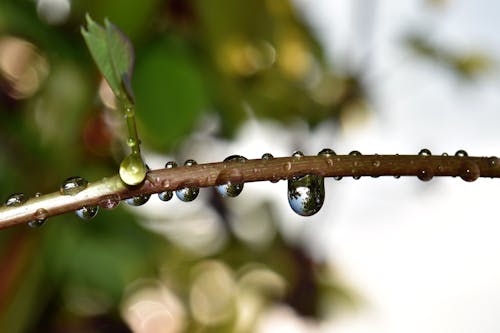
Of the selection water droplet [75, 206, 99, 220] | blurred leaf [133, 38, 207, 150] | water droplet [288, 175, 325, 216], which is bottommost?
water droplet [75, 206, 99, 220]

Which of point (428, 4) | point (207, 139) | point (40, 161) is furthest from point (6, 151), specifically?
point (428, 4)

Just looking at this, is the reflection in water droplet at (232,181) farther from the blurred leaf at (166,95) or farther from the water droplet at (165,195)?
the blurred leaf at (166,95)

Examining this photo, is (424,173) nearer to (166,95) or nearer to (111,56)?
(111,56)

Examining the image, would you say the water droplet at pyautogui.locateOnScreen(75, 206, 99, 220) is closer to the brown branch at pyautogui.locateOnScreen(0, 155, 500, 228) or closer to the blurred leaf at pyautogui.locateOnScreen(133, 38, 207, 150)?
the brown branch at pyautogui.locateOnScreen(0, 155, 500, 228)

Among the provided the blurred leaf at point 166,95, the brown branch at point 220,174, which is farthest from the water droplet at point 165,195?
the blurred leaf at point 166,95

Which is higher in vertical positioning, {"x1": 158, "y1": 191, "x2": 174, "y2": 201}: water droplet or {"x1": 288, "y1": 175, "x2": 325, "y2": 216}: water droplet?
{"x1": 288, "y1": 175, "x2": 325, "y2": 216}: water droplet

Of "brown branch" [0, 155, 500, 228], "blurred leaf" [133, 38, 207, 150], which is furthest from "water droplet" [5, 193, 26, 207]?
"blurred leaf" [133, 38, 207, 150]
